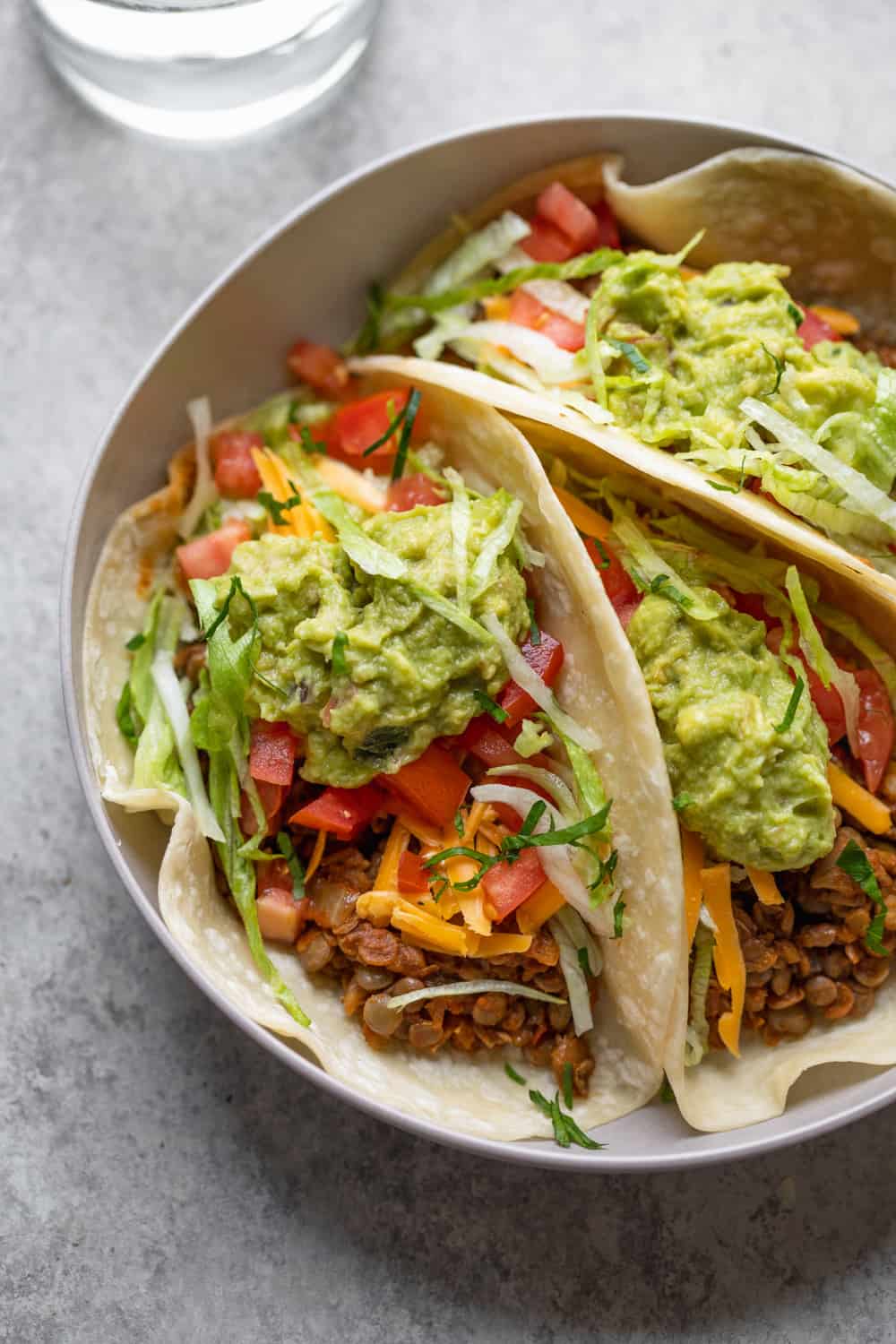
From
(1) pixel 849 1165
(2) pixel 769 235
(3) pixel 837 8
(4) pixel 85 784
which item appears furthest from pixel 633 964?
(3) pixel 837 8

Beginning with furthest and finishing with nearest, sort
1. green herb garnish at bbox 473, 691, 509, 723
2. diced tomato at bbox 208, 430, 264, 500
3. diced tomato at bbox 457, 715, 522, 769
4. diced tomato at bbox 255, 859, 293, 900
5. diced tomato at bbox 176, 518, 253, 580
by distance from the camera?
diced tomato at bbox 208, 430, 264, 500 → diced tomato at bbox 176, 518, 253, 580 → diced tomato at bbox 255, 859, 293, 900 → diced tomato at bbox 457, 715, 522, 769 → green herb garnish at bbox 473, 691, 509, 723

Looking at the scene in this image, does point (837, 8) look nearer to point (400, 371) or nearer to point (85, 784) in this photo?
point (400, 371)

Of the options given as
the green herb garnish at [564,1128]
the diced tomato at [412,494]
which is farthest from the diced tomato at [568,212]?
the green herb garnish at [564,1128]

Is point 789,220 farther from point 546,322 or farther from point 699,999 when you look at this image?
point 699,999

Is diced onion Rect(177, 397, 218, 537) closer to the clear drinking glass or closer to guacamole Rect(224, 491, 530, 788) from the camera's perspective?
guacamole Rect(224, 491, 530, 788)

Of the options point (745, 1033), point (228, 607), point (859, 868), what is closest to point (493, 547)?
point (228, 607)

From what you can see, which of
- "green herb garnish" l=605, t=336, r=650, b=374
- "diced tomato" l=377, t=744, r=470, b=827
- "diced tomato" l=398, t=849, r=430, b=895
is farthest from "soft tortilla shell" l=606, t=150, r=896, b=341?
"diced tomato" l=398, t=849, r=430, b=895
